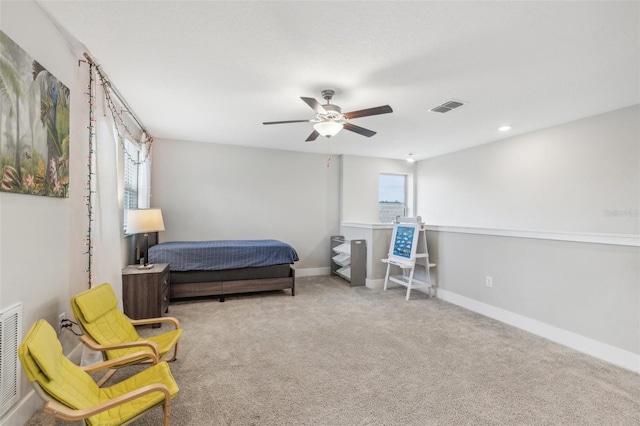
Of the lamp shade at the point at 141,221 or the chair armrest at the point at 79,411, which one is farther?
the lamp shade at the point at 141,221

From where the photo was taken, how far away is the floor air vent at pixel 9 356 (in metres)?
1.53

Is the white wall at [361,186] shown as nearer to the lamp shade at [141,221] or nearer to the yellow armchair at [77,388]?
the lamp shade at [141,221]

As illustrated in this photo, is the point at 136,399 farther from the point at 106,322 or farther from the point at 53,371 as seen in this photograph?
the point at 106,322

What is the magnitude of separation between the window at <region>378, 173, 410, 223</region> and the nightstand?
4590 millimetres

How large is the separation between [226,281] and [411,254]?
278 cm

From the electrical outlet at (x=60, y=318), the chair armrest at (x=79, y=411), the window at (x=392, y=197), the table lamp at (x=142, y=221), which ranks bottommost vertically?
the chair armrest at (x=79, y=411)

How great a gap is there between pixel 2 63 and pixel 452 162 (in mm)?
6084

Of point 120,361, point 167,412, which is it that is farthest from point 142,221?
point 167,412

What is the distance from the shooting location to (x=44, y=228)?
1.94 metres

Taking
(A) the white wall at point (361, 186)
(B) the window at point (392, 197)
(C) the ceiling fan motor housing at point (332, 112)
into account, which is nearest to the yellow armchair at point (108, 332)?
(C) the ceiling fan motor housing at point (332, 112)

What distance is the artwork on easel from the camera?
14.9 ft

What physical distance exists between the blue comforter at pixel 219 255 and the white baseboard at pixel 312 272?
4.40 ft

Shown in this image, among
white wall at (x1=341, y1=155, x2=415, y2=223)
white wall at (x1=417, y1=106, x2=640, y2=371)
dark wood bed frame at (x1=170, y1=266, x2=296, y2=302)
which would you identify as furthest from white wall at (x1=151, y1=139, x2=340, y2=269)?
white wall at (x1=417, y1=106, x2=640, y2=371)

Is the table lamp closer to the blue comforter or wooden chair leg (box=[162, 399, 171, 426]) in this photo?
the blue comforter
